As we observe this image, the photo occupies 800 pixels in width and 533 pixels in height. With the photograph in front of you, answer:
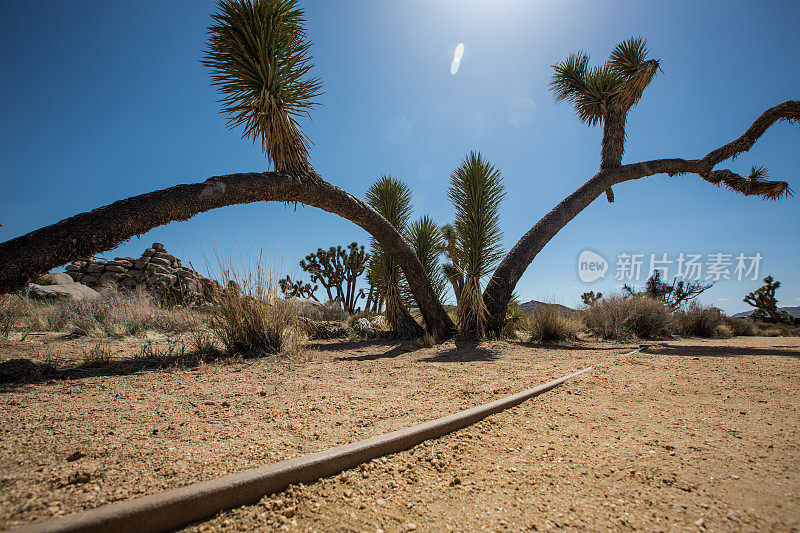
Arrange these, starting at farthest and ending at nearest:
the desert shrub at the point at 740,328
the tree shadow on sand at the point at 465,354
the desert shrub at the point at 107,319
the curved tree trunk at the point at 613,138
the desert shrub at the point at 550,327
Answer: the desert shrub at the point at 740,328 → the curved tree trunk at the point at 613,138 → the desert shrub at the point at 550,327 → the desert shrub at the point at 107,319 → the tree shadow on sand at the point at 465,354

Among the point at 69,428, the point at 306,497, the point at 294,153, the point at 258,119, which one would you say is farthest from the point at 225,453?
the point at 258,119

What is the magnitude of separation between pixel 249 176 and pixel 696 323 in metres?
14.9

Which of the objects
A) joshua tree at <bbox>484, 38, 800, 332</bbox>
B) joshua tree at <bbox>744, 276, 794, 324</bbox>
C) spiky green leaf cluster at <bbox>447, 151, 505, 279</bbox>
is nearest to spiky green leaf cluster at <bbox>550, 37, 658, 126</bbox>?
joshua tree at <bbox>484, 38, 800, 332</bbox>

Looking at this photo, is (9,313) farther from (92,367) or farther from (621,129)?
(621,129)

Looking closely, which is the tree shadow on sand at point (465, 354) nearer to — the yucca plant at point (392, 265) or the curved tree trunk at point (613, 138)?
the yucca plant at point (392, 265)

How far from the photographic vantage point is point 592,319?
1077cm

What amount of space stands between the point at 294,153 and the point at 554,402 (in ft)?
18.0

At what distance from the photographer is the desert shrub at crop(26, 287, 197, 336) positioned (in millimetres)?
6699

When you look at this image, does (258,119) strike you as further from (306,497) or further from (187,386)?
(306,497)

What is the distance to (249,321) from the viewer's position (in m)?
5.09

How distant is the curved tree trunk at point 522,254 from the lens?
8.26m

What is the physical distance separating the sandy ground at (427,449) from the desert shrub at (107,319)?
3.49 meters

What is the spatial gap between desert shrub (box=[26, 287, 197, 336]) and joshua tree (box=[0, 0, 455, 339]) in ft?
11.1

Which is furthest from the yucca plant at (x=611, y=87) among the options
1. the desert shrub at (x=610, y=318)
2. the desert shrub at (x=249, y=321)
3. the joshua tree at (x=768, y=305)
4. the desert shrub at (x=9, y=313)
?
the joshua tree at (x=768, y=305)
